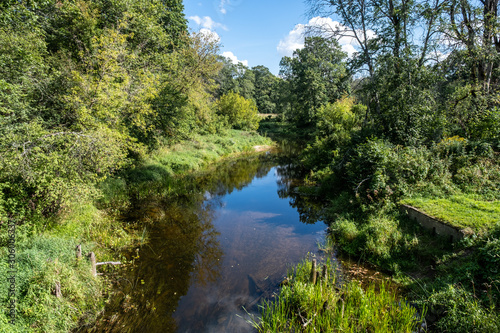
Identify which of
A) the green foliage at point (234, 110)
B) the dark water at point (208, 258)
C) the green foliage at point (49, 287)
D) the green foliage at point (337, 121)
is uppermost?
the green foliage at point (234, 110)

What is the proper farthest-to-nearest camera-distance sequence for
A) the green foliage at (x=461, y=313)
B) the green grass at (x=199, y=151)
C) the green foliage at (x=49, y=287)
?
the green grass at (x=199, y=151), the green foliage at (x=49, y=287), the green foliage at (x=461, y=313)

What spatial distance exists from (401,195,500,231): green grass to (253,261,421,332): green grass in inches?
124

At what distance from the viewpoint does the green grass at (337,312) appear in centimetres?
477

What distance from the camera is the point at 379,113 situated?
40.8 ft

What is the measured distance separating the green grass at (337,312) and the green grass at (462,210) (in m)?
3.14

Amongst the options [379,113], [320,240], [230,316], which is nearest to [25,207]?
[230,316]

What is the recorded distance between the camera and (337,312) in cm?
503

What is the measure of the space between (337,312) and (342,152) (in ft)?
33.0

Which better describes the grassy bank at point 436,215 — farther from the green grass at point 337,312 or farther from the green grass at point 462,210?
the green grass at point 337,312

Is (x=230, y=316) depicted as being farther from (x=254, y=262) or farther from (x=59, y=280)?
(x=59, y=280)

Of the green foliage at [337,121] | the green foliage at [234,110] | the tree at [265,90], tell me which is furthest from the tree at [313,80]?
the tree at [265,90]

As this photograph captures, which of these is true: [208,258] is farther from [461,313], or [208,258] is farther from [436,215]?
[436,215]

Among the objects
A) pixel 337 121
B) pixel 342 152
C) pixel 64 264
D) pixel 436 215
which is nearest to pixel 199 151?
pixel 337 121

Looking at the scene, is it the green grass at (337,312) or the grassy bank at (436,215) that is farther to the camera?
the grassy bank at (436,215)
